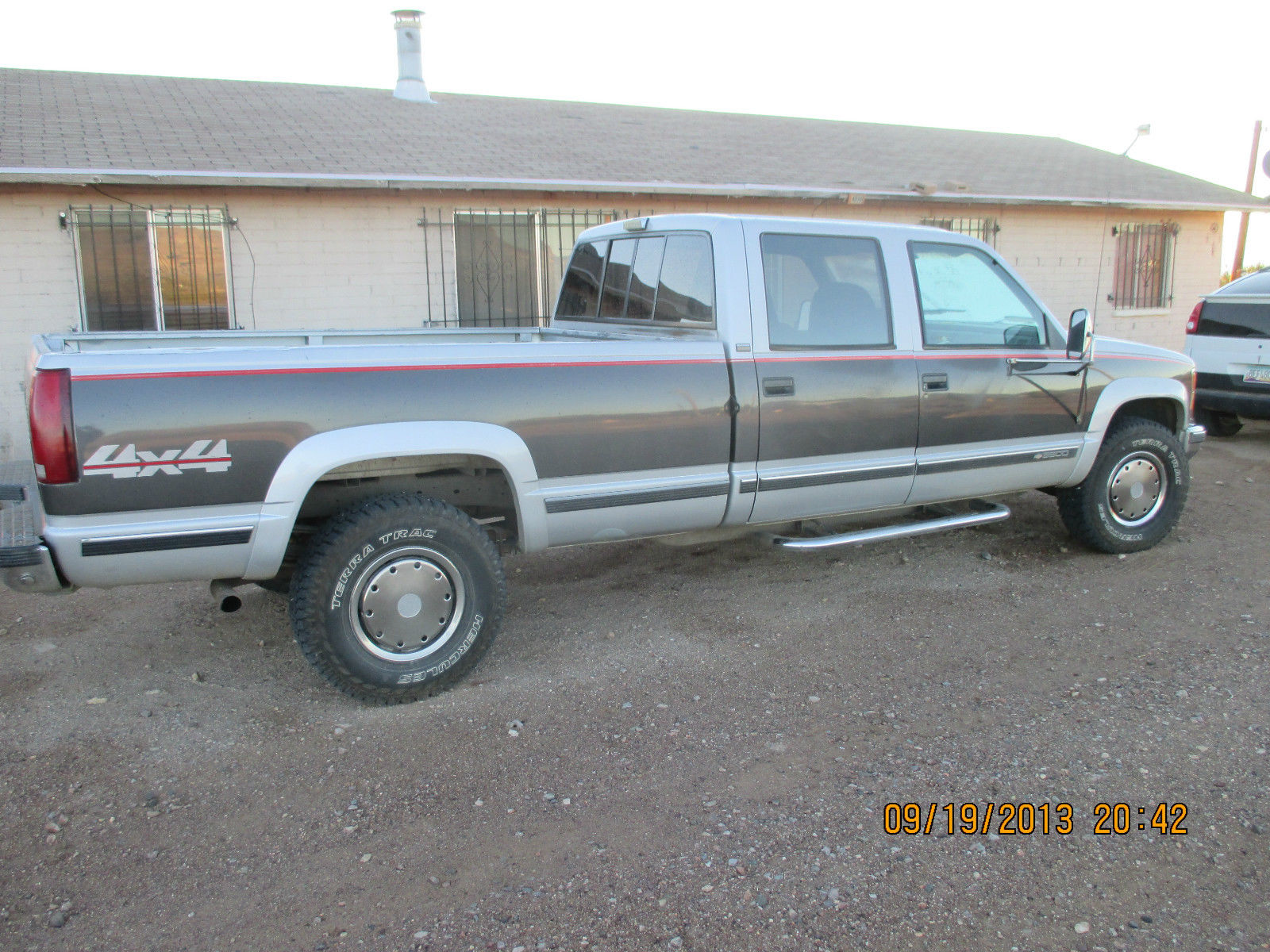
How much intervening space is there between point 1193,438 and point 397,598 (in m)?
5.00

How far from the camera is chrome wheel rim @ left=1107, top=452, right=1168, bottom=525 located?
5.80m

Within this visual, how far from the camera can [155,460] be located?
343 centimetres

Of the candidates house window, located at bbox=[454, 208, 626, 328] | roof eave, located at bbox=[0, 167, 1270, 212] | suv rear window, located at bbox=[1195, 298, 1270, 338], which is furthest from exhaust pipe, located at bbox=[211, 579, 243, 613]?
suv rear window, located at bbox=[1195, 298, 1270, 338]

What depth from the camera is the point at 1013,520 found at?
6840 mm

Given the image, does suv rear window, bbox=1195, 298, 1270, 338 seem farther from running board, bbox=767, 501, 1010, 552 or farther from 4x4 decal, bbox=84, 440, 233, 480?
4x4 decal, bbox=84, 440, 233, 480

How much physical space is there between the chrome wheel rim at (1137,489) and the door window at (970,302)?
1074 millimetres

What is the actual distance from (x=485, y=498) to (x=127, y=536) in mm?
1475

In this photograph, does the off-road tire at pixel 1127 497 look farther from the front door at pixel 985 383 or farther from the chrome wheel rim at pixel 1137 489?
the front door at pixel 985 383

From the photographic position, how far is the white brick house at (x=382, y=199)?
332 inches

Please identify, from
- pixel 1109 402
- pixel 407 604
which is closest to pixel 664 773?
pixel 407 604

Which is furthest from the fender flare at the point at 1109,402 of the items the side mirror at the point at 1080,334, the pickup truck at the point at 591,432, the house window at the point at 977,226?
the house window at the point at 977,226

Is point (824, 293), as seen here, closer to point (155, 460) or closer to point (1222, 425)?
point (155, 460)

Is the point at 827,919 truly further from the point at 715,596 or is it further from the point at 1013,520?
the point at 1013,520

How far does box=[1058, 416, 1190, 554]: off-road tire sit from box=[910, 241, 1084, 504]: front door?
0.36m
